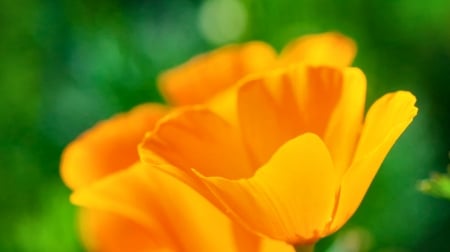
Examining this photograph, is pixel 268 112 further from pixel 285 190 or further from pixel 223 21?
pixel 223 21

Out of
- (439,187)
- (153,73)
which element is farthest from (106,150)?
(153,73)

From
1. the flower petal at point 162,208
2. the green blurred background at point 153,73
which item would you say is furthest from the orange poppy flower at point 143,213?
the green blurred background at point 153,73

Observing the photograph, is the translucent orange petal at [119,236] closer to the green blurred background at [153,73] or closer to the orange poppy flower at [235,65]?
the orange poppy flower at [235,65]

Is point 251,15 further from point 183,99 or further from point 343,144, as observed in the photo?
point 343,144

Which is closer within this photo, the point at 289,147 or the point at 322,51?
the point at 289,147

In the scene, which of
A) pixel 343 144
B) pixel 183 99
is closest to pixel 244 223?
pixel 343 144

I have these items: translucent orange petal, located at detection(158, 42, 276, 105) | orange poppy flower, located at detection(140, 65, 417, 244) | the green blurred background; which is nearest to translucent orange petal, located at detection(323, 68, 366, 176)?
Result: orange poppy flower, located at detection(140, 65, 417, 244)

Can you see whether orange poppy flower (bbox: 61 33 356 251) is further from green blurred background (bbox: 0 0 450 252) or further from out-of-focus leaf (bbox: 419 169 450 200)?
green blurred background (bbox: 0 0 450 252)
